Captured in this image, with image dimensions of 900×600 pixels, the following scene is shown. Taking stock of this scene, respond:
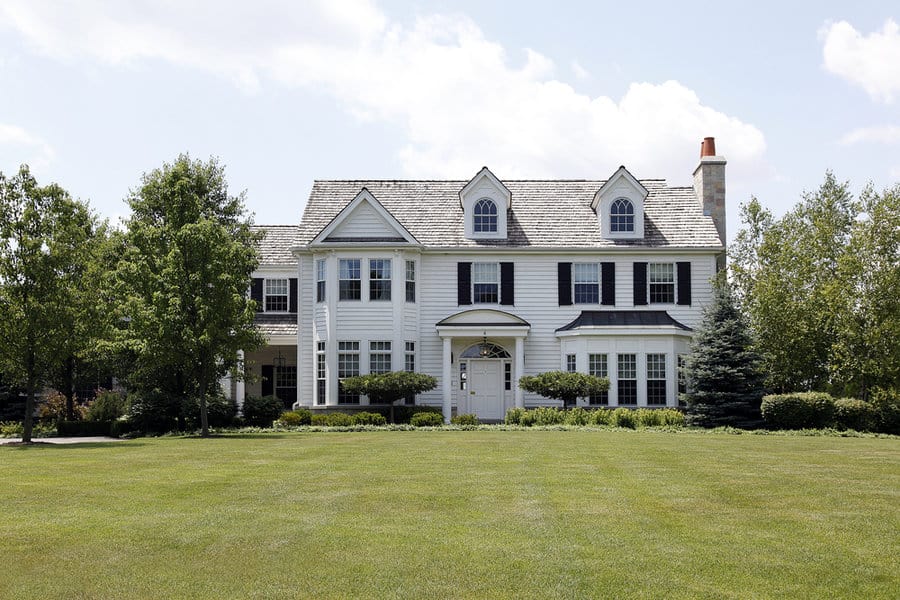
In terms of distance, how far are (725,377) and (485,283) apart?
369 inches

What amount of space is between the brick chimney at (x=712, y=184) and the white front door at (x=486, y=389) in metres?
10.3

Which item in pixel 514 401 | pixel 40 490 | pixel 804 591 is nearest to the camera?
pixel 804 591

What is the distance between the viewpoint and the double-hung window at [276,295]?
37406mm

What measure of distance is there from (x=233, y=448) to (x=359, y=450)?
3130mm

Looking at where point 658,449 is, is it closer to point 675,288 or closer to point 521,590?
point 521,590

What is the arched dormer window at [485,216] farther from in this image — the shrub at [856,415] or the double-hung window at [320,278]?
the shrub at [856,415]

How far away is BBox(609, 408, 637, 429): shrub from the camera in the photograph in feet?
94.6

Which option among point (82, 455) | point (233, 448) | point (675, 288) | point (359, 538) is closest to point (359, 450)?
point (233, 448)

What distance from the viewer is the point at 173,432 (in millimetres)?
29422

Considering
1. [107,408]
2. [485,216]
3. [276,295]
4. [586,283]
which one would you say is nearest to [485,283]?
[485,216]

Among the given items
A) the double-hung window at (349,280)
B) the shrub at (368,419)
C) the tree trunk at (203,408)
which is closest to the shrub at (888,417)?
the shrub at (368,419)

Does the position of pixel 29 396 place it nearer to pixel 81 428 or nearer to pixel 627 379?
pixel 81 428

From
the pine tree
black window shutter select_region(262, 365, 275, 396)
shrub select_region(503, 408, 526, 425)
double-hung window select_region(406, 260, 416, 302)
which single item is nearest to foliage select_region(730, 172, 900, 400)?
the pine tree

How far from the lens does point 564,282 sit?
34.2 metres
